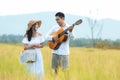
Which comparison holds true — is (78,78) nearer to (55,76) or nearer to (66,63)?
(55,76)

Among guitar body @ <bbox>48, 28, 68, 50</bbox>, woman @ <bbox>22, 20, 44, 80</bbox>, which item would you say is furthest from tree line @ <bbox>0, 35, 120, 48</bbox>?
woman @ <bbox>22, 20, 44, 80</bbox>

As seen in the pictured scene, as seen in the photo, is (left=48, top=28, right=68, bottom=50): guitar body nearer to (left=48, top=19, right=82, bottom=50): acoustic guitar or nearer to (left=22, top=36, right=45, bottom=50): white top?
(left=48, top=19, right=82, bottom=50): acoustic guitar

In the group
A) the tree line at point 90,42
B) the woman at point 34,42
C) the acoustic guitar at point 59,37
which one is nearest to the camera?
the woman at point 34,42

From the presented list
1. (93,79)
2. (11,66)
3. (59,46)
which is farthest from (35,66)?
(93,79)

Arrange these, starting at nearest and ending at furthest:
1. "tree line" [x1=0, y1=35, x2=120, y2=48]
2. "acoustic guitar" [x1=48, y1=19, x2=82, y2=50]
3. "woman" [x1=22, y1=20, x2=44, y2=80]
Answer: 1. "woman" [x1=22, y1=20, x2=44, y2=80]
2. "acoustic guitar" [x1=48, y1=19, x2=82, y2=50]
3. "tree line" [x1=0, y1=35, x2=120, y2=48]

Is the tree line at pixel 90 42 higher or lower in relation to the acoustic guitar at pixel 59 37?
higher

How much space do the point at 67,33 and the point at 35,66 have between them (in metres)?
0.86

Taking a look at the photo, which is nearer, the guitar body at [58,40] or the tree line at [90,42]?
the guitar body at [58,40]

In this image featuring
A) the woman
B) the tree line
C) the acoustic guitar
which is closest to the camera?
the woman

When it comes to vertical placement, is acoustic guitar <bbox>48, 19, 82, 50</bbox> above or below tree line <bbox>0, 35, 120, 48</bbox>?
below

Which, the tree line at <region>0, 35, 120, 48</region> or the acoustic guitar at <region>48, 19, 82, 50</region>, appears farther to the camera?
the tree line at <region>0, 35, 120, 48</region>

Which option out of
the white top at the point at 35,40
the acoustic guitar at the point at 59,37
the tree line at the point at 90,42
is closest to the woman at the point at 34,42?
the white top at the point at 35,40

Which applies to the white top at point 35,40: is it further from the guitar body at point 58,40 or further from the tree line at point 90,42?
the tree line at point 90,42

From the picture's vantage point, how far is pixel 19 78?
458cm
